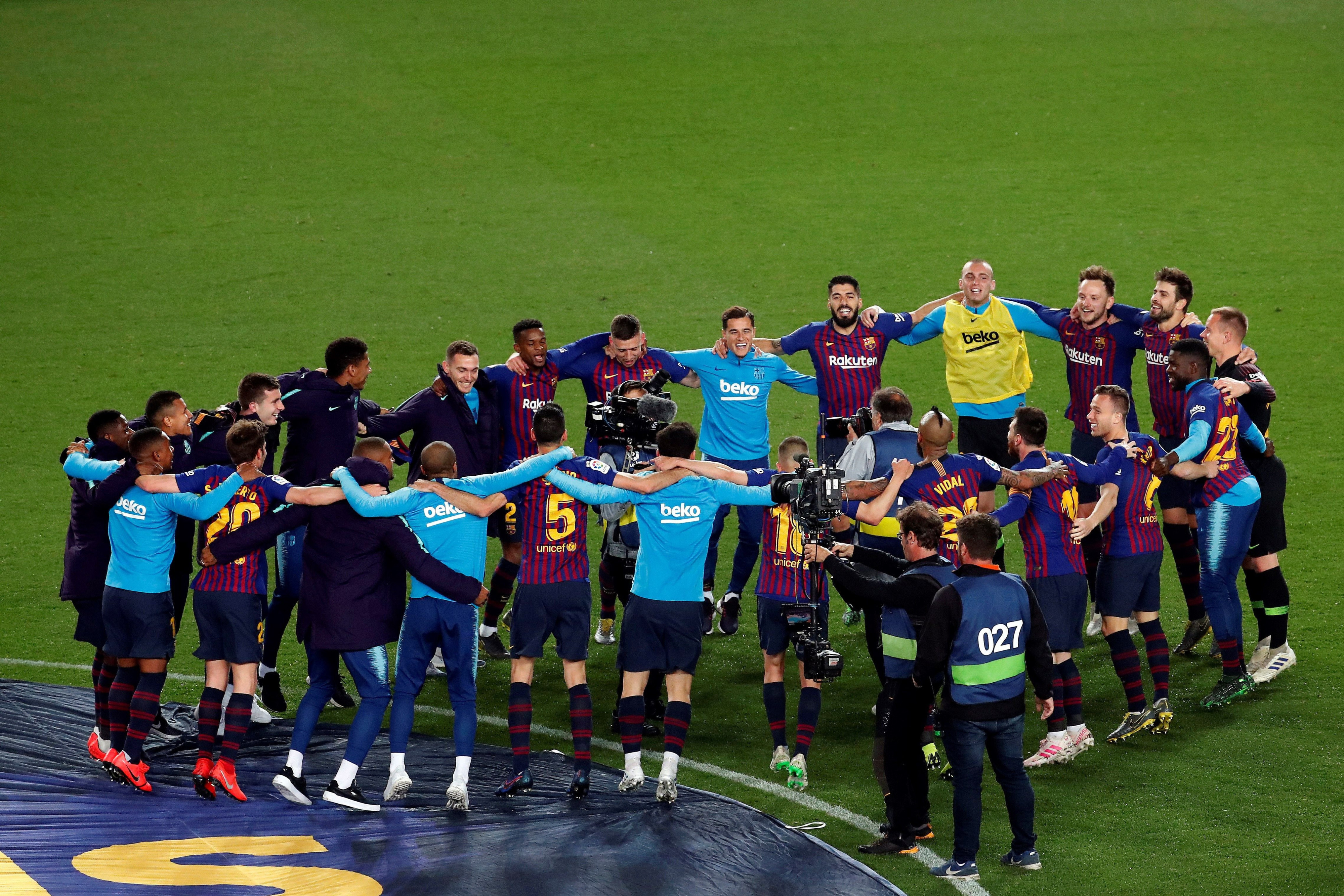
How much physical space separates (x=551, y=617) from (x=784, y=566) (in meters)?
1.28

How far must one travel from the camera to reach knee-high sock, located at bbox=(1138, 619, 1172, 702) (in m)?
8.33

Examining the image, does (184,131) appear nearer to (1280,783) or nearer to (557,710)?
(557,710)

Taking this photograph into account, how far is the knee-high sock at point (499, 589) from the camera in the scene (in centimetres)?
976

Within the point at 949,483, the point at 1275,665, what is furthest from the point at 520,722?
the point at 1275,665

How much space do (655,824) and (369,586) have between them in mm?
1886

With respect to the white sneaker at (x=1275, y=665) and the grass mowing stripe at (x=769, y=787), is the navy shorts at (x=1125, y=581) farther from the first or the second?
the grass mowing stripe at (x=769, y=787)

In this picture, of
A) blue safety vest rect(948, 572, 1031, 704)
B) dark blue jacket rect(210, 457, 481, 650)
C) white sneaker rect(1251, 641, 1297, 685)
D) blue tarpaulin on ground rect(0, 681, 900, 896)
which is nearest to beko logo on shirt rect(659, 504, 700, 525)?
dark blue jacket rect(210, 457, 481, 650)

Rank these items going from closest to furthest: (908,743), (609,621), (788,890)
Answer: (788,890) → (908,743) → (609,621)

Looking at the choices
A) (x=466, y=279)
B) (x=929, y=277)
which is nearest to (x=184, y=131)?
Answer: (x=466, y=279)

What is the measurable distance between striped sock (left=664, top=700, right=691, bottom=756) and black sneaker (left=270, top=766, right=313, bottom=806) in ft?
5.40

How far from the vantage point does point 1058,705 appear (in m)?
8.15

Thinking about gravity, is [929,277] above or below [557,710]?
above

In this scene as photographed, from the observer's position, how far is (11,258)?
62.8 feet

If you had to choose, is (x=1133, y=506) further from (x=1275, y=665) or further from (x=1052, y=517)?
(x=1275, y=665)
